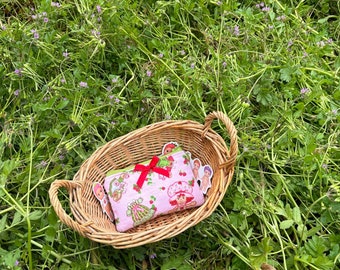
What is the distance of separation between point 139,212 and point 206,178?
0.24m

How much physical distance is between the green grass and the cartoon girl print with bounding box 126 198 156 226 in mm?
102

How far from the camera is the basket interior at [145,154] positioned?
1502 millimetres

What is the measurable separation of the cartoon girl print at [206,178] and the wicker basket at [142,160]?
0.02 metres

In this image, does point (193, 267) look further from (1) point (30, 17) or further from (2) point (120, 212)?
(1) point (30, 17)

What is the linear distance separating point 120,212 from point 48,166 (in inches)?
10.6

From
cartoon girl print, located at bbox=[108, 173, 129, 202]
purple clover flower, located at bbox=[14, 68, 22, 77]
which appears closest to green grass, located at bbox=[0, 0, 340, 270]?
purple clover flower, located at bbox=[14, 68, 22, 77]

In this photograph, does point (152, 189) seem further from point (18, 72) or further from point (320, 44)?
point (320, 44)

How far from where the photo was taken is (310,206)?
4.91 ft

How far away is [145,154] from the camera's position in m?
1.68

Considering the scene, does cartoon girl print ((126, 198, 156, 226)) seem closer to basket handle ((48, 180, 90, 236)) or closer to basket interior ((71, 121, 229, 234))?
basket interior ((71, 121, 229, 234))

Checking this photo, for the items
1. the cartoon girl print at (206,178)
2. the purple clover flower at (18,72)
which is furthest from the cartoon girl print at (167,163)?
the purple clover flower at (18,72)

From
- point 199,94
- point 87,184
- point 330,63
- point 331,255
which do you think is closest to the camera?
point 331,255

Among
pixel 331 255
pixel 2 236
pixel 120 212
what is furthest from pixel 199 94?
pixel 2 236

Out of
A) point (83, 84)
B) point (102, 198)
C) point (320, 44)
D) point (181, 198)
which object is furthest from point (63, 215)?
point (320, 44)
